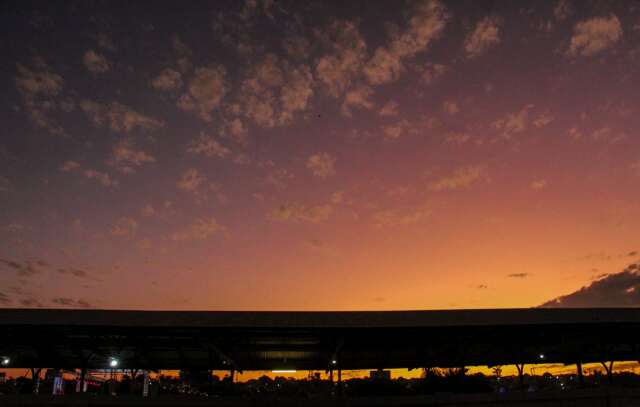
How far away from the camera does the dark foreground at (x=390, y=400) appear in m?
16.7

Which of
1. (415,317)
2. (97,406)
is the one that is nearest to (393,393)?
(415,317)

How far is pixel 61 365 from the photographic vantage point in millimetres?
32469

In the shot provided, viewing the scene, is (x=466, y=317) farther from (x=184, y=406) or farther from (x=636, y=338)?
(x=636, y=338)

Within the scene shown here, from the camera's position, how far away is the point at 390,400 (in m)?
17.3

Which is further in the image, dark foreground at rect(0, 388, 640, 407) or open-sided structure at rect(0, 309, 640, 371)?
open-sided structure at rect(0, 309, 640, 371)

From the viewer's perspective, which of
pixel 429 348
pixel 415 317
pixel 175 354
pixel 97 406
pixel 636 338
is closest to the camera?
pixel 97 406

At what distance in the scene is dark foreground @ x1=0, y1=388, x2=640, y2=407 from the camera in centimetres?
1670

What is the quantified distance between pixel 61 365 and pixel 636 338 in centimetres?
3431

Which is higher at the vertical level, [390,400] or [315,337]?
[315,337]

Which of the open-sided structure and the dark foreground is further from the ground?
the open-sided structure

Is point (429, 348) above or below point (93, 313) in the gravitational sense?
below

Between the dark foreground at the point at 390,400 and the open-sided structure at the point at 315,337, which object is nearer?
the dark foreground at the point at 390,400

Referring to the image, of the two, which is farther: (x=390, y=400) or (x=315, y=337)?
(x=315, y=337)

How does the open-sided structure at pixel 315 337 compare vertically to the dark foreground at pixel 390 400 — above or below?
above
